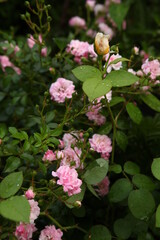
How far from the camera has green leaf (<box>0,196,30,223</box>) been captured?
0.89 metres

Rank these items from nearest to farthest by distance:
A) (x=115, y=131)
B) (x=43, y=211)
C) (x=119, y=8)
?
(x=43, y=211), (x=115, y=131), (x=119, y=8)

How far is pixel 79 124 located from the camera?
1.44 metres

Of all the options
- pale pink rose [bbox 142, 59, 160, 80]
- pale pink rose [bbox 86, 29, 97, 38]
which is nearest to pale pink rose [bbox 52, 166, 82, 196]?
pale pink rose [bbox 142, 59, 160, 80]

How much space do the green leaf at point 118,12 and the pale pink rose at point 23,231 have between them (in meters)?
1.19

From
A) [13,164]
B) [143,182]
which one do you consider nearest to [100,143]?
[143,182]

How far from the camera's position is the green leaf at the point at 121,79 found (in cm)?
108

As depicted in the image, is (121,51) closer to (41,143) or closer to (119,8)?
(119,8)

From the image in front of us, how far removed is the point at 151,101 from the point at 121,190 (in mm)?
335

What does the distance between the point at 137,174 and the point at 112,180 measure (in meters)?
0.36

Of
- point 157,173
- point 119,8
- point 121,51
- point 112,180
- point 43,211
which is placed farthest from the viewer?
point 119,8

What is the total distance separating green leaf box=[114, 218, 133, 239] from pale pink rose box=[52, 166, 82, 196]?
9.2 inches

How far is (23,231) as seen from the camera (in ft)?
3.54

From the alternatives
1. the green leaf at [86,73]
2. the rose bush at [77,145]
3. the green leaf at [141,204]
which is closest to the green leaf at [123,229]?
the rose bush at [77,145]

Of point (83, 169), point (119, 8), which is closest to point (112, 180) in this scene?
point (83, 169)
